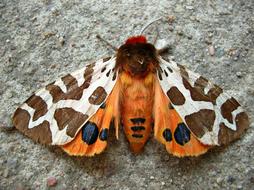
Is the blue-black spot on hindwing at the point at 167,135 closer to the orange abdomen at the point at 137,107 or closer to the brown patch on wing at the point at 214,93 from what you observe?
the orange abdomen at the point at 137,107

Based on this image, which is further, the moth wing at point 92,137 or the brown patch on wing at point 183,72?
the brown patch on wing at point 183,72

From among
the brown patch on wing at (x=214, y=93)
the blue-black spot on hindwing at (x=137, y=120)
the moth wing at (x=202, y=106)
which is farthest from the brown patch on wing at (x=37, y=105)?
the brown patch on wing at (x=214, y=93)

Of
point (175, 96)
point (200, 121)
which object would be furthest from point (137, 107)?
point (200, 121)

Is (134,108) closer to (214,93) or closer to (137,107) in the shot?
(137,107)

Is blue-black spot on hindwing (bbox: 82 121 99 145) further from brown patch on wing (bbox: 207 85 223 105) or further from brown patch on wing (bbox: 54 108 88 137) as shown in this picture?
brown patch on wing (bbox: 207 85 223 105)

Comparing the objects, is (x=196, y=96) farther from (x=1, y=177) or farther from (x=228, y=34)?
(x=1, y=177)

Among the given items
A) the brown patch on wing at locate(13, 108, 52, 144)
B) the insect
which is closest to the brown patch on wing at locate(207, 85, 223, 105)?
the insect

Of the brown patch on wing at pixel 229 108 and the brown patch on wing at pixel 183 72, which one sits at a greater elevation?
the brown patch on wing at pixel 183 72
